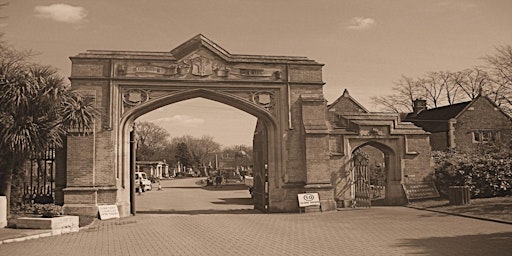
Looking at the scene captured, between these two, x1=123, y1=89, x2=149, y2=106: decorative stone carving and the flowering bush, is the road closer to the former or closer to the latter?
x1=123, y1=89, x2=149, y2=106: decorative stone carving

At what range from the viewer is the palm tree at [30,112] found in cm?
1567

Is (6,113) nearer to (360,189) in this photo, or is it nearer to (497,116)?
(360,189)

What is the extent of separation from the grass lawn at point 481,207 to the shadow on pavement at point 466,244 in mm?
3922

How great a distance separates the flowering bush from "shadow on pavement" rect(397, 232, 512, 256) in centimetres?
1001

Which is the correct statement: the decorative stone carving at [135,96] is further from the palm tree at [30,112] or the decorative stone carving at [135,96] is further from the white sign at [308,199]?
the white sign at [308,199]

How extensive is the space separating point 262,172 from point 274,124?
2.76m

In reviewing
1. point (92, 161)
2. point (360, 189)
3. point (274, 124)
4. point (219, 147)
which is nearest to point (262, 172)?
point (274, 124)

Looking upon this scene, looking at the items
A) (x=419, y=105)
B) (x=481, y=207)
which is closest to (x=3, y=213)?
(x=481, y=207)

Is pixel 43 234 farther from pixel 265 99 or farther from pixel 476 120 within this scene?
pixel 476 120

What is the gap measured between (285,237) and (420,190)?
12.0 metres

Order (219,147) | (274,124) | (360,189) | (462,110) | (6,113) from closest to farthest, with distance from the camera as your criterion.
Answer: (6,113), (274,124), (360,189), (462,110), (219,147)

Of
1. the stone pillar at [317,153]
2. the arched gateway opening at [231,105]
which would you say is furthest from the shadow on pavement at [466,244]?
the arched gateway opening at [231,105]

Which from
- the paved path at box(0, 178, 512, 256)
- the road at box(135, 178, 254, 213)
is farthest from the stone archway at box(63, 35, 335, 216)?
the road at box(135, 178, 254, 213)

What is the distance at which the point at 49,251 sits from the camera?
10984 mm
